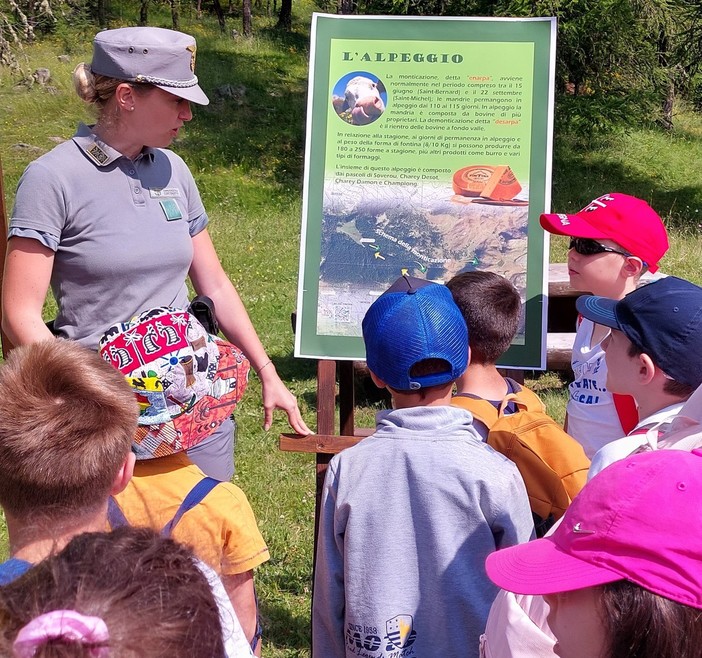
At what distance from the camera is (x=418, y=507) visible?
1993 mm

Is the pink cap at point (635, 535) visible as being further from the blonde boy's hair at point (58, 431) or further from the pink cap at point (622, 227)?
the pink cap at point (622, 227)

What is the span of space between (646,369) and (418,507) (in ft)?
2.27

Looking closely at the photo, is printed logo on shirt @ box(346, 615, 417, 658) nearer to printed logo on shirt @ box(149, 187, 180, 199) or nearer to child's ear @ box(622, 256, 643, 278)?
printed logo on shirt @ box(149, 187, 180, 199)

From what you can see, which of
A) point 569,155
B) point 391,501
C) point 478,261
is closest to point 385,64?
point 478,261

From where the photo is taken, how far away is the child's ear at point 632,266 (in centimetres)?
304

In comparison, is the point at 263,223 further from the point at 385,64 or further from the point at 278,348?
the point at 385,64

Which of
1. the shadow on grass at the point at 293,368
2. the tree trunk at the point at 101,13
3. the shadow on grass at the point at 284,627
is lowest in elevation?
the shadow on grass at the point at 293,368

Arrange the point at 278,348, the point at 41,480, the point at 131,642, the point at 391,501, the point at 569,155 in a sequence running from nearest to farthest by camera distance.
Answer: the point at 131,642, the point at 41,480, the point at 391,501, the point at 278,348, the point at 569,155

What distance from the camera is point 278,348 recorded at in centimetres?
738

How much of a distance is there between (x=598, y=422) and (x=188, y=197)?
1.55m

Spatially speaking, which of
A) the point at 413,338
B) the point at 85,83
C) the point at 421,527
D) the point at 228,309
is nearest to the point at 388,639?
the point at 421,527

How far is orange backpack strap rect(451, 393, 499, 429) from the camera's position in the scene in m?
2.34

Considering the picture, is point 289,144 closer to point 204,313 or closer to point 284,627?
point 284,627

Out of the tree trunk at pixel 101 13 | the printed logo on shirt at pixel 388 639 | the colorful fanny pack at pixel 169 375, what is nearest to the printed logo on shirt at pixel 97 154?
the colorful fanny pack at pixel 169 375
